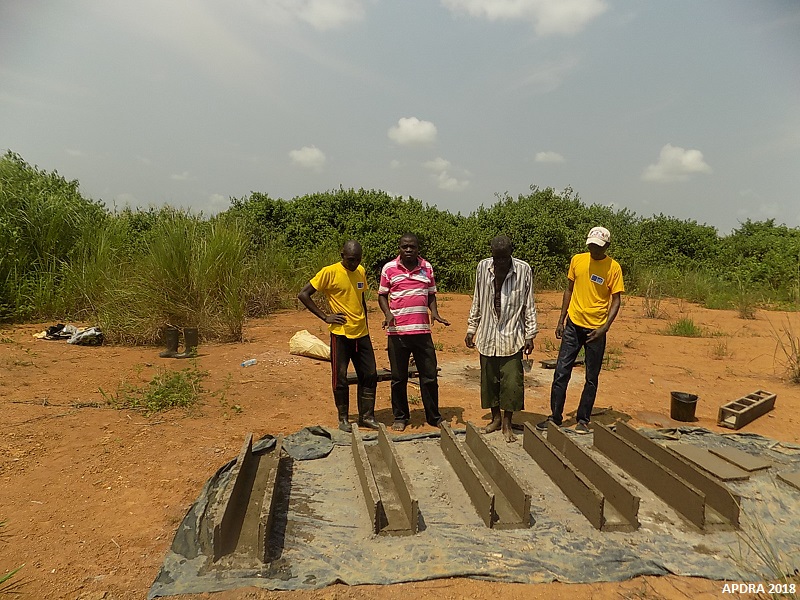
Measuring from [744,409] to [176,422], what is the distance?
5.63 metres

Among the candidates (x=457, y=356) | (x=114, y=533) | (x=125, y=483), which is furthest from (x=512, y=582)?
(x=457, y=356)

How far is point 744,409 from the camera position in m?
4.80

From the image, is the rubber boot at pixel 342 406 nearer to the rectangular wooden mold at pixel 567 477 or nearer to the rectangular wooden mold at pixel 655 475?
the rectangular wooden mold at pixel 567 477

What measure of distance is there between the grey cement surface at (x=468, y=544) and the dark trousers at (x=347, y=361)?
103cm

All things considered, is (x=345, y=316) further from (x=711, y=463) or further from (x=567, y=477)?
(x=711, y=463)

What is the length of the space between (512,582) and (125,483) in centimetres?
272

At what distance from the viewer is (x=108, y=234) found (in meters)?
8.91

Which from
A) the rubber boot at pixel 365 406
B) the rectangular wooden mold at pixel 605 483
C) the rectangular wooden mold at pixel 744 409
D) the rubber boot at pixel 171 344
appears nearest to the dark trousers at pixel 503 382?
the rectangular wooden mold at pixel 605 483

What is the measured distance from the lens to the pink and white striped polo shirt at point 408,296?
4250 millimetres

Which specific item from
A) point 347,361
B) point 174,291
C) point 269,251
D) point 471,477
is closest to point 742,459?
point 471,477

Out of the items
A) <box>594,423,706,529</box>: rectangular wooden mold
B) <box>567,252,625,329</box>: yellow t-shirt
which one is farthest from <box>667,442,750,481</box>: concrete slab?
<box>567,252,625,329</box>: yellow t-shirt

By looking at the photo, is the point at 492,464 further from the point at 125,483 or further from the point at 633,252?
the point at 633,252

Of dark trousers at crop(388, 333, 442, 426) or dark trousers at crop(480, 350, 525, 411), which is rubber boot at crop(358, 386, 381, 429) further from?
dark trousers at crop(480, 350, 525, 411)

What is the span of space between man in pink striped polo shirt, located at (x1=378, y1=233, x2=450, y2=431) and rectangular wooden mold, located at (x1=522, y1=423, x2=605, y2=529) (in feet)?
3.44
